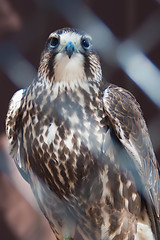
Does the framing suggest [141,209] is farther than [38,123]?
Yes

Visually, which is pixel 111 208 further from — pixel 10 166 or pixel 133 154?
pixel 10 166

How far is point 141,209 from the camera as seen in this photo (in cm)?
302

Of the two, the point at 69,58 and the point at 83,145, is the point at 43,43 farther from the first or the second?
the point at 83,145

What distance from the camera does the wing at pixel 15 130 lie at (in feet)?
9.66

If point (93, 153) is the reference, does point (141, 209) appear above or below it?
below

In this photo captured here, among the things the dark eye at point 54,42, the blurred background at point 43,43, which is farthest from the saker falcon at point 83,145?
the blurred background at point 43,43

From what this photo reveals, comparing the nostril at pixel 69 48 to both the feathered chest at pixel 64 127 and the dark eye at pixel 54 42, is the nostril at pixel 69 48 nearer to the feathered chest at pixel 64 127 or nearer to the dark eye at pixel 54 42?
the dark eye at pixel 54 42

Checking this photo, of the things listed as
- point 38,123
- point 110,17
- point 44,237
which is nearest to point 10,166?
point 44,237

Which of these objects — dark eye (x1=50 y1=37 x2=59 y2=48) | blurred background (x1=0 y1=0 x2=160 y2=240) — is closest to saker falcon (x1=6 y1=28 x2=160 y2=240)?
dark eye (x1=50 y1=37 x2=59 y2=48)

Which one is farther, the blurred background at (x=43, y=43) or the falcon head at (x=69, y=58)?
the blurred background at (x=43, y=43)

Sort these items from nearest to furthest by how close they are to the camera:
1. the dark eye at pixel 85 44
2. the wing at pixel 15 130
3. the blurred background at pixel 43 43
→ the dark eye at pixel 85 44
the wing at pixel 15 130
the blurred background at pixel 43 43

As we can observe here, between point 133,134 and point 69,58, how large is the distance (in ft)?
1.53

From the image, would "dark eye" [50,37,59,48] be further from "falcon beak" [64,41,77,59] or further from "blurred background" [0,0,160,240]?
"blurred background" [0,0,160,240]

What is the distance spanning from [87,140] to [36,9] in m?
1.02
